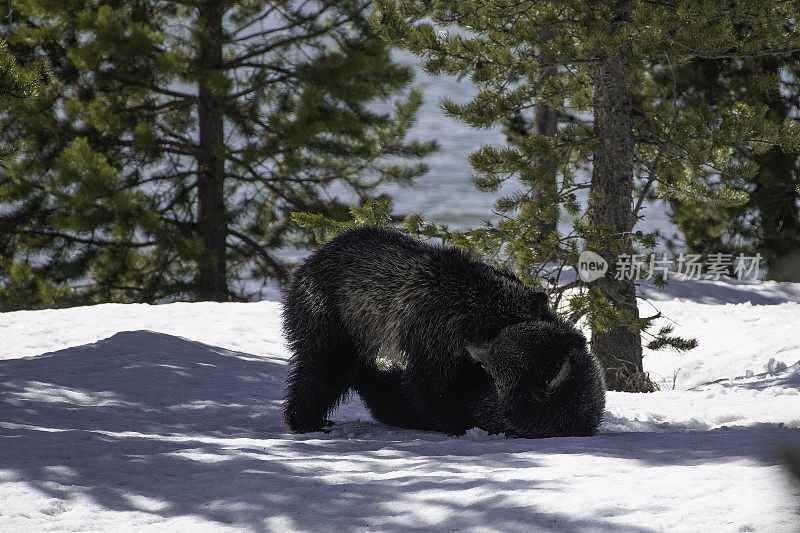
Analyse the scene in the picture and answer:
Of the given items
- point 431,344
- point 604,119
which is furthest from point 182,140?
point 431,344

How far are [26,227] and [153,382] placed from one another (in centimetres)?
894

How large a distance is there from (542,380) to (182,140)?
1124cm

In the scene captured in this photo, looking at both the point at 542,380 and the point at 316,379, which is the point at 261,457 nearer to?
the point at 316,379

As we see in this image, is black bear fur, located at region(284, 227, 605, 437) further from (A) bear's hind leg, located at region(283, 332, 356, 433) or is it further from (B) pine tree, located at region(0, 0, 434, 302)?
(B) pine tree, located at region(0, 0, 434, 302)

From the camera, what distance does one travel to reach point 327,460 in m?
4.18

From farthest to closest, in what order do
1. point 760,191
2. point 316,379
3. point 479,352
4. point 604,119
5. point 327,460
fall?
point 760,191 < point 604,119 < point 316,379 < point 479,352 < point 327,460

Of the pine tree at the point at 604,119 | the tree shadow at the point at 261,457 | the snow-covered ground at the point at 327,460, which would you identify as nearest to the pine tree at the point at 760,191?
the pine tree at the point at 604,119

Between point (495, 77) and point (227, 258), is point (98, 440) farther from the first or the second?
point (227, 258)

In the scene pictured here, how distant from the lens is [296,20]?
47.7ft

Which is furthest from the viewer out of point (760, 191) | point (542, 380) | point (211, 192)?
point (211, 192)

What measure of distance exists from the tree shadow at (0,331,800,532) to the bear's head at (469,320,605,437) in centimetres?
26

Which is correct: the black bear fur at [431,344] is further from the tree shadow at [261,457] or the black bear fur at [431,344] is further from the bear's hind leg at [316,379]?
the tree shadow at [261,457]

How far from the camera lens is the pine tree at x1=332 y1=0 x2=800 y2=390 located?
6.76 metres

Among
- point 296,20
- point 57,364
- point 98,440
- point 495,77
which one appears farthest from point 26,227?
point 98,440
